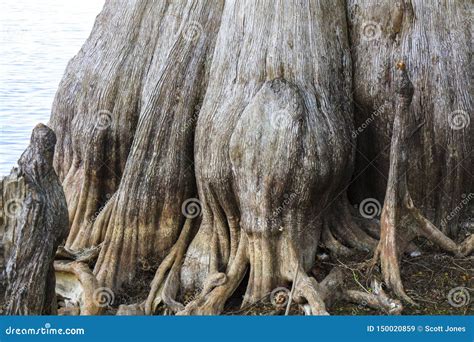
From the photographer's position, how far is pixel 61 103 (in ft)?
35.2

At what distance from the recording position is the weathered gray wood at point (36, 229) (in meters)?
7.50

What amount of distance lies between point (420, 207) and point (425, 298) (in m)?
1.23

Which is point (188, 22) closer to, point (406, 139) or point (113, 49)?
point (113, 49)

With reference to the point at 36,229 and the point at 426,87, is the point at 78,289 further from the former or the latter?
the point at 426,87

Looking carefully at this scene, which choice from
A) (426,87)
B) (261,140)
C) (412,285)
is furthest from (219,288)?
(426,87)

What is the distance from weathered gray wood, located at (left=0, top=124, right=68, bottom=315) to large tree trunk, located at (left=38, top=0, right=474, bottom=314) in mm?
1483

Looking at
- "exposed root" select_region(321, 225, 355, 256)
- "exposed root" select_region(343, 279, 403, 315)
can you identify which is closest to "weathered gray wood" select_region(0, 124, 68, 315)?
"exposed root" select_region(343, 279, 403, 315)

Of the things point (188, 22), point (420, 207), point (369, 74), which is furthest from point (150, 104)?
point (420, 207)

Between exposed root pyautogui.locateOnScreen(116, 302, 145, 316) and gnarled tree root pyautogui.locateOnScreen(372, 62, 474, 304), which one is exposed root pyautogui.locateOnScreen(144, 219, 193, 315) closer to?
exposed root pyautogui.locateOnScreen(116, 302, 145, 316)

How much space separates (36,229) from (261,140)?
222 centimetres

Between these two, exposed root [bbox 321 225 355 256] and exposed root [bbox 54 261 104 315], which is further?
exposed root [bbox 321 225 355 256]

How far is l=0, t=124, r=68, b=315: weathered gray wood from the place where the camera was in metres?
7.50

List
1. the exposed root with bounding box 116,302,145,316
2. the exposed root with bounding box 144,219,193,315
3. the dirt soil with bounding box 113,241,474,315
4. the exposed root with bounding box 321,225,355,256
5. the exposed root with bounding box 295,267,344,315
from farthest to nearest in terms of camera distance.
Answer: the exposed root with bounding box 321,225,355,256
the exposed root with bounding box 144,219,193,315
the exposed root with bounding box 116,302,145,316
the dirt soil with bounding box 113,241,474,315
the exposed root with bounding box 295,267,344,315

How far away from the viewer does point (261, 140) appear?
29.0 feet
